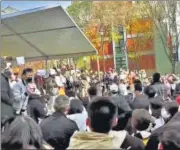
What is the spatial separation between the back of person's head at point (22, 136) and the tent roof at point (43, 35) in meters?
8.06

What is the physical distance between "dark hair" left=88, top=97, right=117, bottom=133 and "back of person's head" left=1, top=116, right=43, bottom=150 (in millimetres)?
452

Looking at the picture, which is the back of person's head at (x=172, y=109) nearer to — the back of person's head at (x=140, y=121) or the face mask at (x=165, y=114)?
the face mask at (x=165, y=114)

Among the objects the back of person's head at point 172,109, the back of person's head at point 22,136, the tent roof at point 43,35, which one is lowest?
the back of person's head at point 172,109

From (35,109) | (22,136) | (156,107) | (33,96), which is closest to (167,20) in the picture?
(33,96)

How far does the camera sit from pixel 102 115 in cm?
343

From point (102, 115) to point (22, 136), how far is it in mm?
648

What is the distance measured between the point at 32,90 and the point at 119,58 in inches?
1863

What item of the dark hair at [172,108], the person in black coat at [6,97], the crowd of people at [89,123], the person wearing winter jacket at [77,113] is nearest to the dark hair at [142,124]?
the crowd of people at [89,123]

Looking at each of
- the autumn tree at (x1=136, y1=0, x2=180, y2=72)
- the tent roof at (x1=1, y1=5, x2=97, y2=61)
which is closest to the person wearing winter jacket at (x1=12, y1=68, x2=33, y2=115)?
Answer: the tent roof at (x1=1, y1=5, x2=97, y2=61)

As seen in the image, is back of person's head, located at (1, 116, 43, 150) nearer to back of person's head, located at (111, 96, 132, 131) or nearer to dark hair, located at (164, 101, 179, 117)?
back of person's head, located at (111, 96, 132, 131)

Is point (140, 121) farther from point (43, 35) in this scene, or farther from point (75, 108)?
point (43, 35)

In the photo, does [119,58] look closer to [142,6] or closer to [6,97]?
[142,6]

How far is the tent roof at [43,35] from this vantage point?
11.8 m

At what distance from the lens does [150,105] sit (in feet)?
24.5
